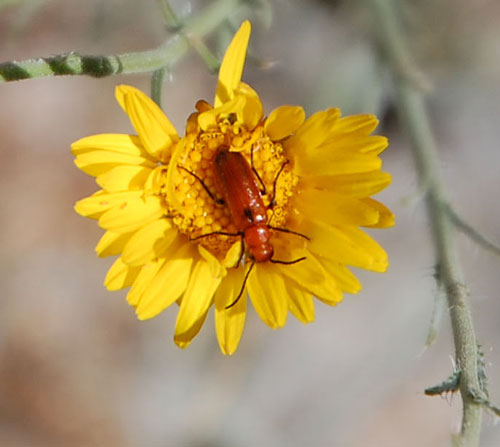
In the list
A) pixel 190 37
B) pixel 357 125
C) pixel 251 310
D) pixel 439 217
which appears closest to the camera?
pixel 357 125

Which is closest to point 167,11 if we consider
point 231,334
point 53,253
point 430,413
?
point 231,334

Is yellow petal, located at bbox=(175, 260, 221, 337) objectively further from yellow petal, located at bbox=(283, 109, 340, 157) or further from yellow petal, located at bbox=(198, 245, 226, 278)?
yellow petal, located at bbox=(283, 109, 340, 157)

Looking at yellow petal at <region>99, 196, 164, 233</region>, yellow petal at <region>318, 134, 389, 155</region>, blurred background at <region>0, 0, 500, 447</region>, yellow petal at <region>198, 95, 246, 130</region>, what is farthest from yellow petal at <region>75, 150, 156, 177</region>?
blurred background at <region>0, 0, 500, 447</region>

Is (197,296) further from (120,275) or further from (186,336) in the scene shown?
(120,275)

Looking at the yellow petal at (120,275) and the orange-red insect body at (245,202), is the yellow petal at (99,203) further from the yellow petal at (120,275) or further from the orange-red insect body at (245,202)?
the orange-red insect body at (245,202)

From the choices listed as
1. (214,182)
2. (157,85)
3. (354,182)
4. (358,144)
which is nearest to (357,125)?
(358,144)

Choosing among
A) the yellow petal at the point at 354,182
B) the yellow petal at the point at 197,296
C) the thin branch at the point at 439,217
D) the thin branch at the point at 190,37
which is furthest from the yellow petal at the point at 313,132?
the thin branch at the point at 439,217
